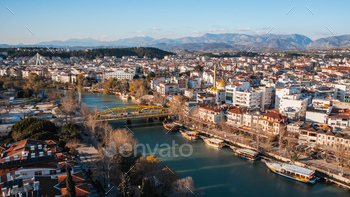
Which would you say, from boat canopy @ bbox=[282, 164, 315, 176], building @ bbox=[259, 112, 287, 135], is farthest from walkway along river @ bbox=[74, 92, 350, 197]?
building @ bbox=[259, 112, 287, 135]

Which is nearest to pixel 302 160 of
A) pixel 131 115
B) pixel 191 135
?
pixel 191 135

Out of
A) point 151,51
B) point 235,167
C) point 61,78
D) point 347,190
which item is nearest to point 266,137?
point 235,167

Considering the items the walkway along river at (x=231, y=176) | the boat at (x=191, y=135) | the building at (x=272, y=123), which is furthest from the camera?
the boat at (x=191, y=135)

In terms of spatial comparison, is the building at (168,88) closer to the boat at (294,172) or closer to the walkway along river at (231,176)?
the walkway along river at (231,176)

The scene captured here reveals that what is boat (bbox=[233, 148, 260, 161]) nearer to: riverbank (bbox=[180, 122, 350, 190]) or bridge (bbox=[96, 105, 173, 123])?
riverbank (bbox=[180, 122, 350, 190])

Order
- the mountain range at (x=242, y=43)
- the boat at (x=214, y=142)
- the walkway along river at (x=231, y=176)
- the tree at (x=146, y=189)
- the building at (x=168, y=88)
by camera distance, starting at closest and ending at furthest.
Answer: the tree at (x=146, y=189) → the walkway along river at (x=231, y=176) → the boat at (x=214, y=142) → the building at (x=168, y=88) → the mountain range at (x=242, y=43)

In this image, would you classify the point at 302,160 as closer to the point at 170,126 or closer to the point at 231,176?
the point at 231,176

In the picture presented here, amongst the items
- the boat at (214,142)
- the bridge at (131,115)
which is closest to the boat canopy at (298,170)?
the boat at (214,142)
